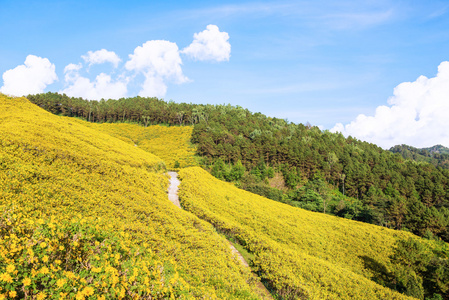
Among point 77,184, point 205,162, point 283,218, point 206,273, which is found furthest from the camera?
point 205,162

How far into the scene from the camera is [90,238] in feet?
14.5

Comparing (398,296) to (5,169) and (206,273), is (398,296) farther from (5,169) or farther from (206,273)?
(5,169)

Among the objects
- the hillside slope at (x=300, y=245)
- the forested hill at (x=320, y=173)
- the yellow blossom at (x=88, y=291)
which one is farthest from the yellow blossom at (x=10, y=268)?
the forested hill at (x=320, y=173)

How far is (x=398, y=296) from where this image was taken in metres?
13.3

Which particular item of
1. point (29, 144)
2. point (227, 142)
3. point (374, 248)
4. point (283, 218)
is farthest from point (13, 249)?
point (227, 142)

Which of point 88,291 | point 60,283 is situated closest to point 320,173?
point 88,291

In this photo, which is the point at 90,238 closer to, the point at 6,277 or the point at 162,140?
the point at 6,277

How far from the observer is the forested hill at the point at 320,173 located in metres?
39.7

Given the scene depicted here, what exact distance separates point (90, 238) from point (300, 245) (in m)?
19.3

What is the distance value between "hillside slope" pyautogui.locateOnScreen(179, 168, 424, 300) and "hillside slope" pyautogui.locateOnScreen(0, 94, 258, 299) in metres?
2.79

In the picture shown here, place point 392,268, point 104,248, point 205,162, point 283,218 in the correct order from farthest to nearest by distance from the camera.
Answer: point 205,162 < point 283,218 < point 392,268 < point 104,248

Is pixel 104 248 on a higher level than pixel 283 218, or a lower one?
higher

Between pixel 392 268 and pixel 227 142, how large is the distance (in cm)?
4675

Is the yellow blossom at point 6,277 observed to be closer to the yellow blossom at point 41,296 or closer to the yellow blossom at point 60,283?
the yellow blossom at point 41,296
